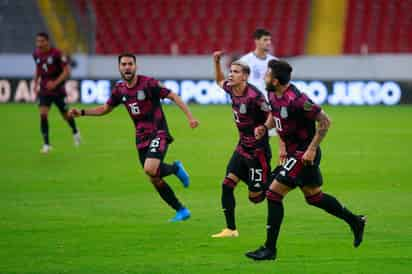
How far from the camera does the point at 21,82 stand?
105ft

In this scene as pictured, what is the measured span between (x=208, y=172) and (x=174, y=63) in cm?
1820

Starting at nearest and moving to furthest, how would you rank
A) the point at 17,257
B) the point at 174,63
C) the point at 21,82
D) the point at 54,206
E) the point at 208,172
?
the point at 17,257 < the point at 54,206 < the point at 208,172 < the point at 21,82 < the point at 174,63

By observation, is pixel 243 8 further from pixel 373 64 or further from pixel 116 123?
pixel 116 123

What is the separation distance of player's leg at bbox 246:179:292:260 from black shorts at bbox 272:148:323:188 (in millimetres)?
67

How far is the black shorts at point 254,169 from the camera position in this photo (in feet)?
34.9

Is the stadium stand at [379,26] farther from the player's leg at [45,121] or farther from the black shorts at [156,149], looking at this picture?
the black shorts at [156,149]

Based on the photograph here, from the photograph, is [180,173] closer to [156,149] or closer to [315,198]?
[156,149]

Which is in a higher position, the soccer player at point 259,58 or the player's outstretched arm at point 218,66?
the player's outstretched arm at point 218,66

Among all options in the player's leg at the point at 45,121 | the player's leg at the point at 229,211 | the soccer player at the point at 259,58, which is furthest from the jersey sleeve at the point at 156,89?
the player's leg at the point at 45,121

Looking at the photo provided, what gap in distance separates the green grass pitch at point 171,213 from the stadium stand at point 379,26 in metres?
13.3

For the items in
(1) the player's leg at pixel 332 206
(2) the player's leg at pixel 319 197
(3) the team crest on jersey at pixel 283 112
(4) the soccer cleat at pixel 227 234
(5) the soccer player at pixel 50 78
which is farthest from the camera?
(5) the soccer player at pixel 50 78

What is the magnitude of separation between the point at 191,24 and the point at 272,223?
2749cm

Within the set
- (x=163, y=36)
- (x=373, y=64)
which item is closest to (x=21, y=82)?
(x=163, y=36)

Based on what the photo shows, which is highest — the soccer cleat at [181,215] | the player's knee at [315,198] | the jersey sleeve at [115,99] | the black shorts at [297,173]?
the jersey sleeve at [115,99]
